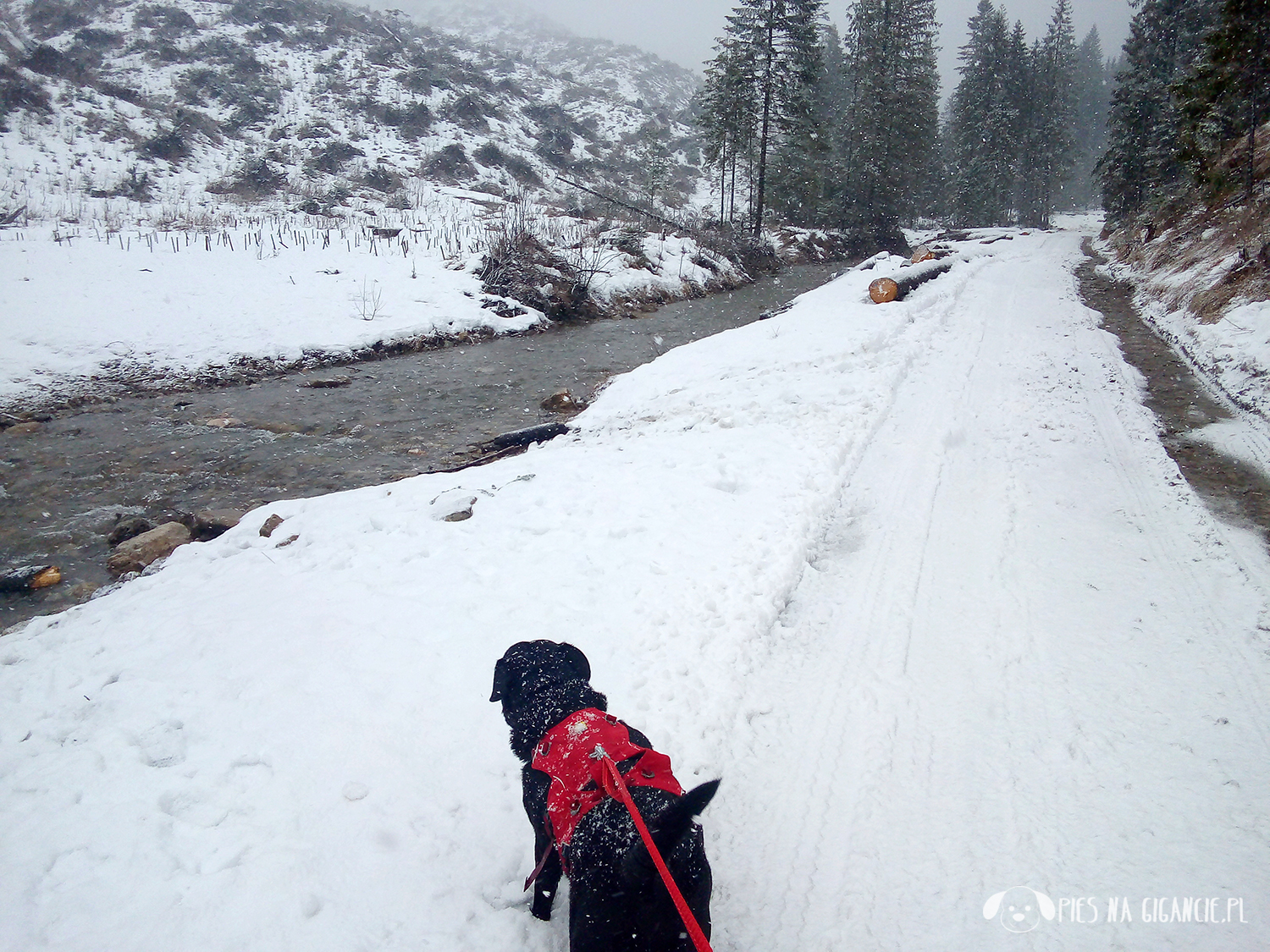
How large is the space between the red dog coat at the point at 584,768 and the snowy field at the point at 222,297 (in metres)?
11.7

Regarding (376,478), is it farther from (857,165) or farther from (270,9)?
(270,9)

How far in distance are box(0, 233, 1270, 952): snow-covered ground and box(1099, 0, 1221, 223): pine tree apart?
23.5 meters

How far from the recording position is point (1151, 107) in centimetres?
2488

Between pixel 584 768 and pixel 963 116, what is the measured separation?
5516 centimetres

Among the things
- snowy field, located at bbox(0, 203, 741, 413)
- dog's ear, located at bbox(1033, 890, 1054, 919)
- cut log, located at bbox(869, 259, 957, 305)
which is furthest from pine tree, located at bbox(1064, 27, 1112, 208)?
dog's ear, located at bbox(1033, 890, 1054, 919)

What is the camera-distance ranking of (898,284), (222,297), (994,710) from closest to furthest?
(994,710) < (222,297) < (898,284)

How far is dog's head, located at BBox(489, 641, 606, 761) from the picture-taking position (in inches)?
96.0

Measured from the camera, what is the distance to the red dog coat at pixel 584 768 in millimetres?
2023

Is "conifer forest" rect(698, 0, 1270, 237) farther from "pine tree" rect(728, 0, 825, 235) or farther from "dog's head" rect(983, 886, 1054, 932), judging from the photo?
"dog's head" rect(983, 886, 1054, 932)

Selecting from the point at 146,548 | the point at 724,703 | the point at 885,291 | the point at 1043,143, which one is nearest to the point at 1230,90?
the point at 885,291

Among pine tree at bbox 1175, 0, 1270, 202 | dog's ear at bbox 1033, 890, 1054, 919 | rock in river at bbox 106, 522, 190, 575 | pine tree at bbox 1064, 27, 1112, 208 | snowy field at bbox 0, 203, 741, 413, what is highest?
pine tree at bbox 1064, 27, 1112, 208

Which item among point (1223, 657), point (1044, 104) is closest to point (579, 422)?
point (1223, 657)

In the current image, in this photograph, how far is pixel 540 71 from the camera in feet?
207

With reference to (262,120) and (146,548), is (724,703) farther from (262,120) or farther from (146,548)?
(262,120)
